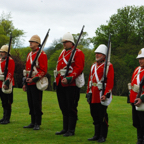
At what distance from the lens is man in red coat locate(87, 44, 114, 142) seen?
690 cm

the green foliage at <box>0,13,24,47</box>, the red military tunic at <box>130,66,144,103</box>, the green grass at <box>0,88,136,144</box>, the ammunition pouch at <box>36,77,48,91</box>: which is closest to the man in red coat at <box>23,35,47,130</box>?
the ammunition pouch at <box>36,77,48,91</box>

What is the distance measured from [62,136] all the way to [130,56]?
45063 mm

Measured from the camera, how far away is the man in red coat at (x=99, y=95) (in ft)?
22.6

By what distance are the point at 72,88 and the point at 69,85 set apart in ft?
0.36

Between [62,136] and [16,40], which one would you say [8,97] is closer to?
[62,136]

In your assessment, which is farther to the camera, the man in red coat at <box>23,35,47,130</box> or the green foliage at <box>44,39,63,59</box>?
the green foliage at <box>44,39,63,59</box>

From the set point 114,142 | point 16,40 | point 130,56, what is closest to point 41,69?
point 114,142

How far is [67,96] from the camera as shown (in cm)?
766

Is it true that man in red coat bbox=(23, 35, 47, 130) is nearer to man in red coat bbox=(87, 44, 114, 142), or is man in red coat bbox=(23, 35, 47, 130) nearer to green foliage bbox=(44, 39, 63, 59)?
man in red coat bbox=(87, 44, 114, 142)

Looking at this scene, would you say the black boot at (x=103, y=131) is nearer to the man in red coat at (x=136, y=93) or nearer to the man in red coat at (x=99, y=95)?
the man in red coat at (x=99, y=95)

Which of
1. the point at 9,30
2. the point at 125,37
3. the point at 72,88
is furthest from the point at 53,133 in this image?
the point at 9,30

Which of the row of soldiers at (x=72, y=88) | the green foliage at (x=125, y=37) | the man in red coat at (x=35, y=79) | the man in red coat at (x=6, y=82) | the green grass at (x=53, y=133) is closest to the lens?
the row of soldiers at (x=72, y=88)

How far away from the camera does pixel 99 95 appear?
700 centimetres

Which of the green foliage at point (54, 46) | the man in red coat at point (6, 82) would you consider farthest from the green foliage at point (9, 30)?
the man in red coat at point (6, 82)
